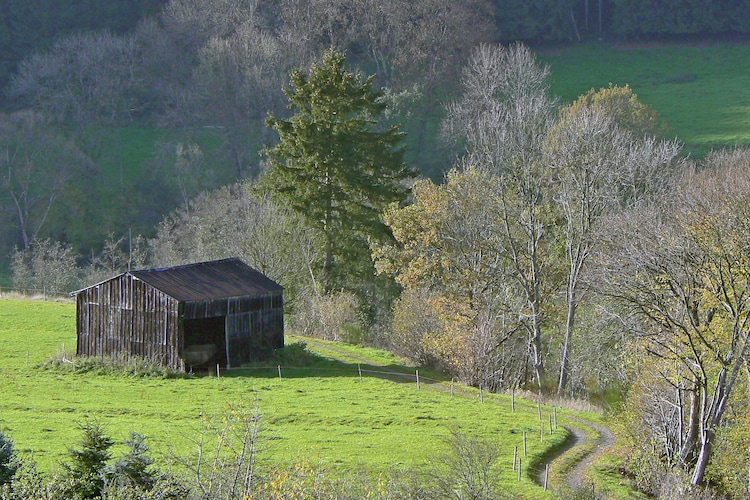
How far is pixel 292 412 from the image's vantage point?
3484 centimetres

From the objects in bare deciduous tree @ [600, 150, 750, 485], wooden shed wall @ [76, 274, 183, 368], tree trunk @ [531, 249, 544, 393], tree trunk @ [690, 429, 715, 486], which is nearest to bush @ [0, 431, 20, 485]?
bare deciduous tree @ [600, 150, 750, 485]

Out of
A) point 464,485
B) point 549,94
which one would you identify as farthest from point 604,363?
point 549,94

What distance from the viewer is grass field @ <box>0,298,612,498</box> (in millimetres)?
29562

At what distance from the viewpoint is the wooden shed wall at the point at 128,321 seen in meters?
42.2

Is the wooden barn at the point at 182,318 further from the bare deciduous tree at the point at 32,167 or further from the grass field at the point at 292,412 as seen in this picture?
the bare deciduous tree at the point at 32,167

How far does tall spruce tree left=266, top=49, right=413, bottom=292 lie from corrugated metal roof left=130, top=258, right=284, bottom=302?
8.79 metres

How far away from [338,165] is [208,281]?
1288 centimetres

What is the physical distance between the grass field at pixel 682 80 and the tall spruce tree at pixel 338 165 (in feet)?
114

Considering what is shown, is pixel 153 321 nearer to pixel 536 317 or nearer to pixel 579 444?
pixel 536 317

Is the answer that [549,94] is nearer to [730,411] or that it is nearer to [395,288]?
[395,288]

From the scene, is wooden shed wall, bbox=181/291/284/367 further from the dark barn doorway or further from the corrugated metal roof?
the dark barn doorway

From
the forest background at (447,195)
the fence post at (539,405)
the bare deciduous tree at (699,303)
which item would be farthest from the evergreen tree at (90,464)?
the fence post at (539,405)

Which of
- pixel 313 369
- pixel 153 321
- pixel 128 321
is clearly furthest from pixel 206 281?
pixel 313 369

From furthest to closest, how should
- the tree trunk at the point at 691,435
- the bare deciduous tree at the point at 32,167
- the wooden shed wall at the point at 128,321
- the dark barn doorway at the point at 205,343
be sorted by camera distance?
the bare deciduous tree at the point at 32,167 → the dark barn doorway at the point at 205,343 → the wooden shed wall at the point at 128,321 → the tree trunk at the point at 691,435
